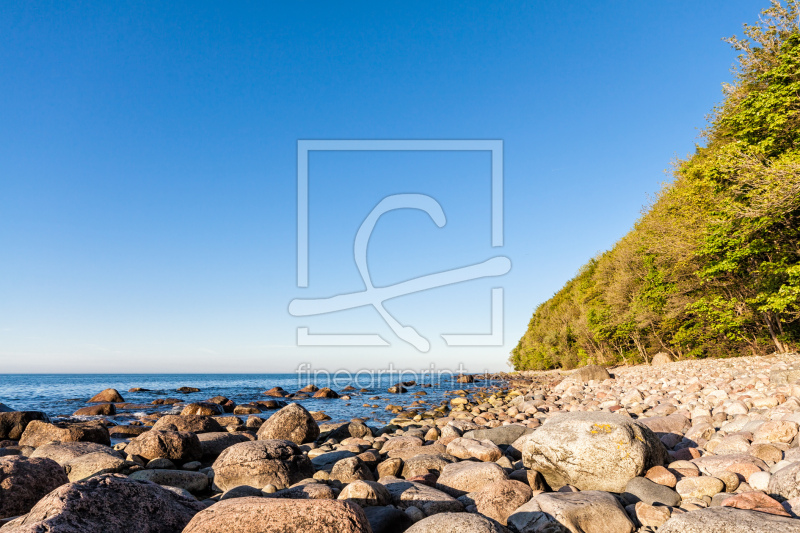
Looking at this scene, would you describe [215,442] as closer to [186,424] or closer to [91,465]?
[186,424]

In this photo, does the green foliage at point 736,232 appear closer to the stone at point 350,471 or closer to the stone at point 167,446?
the stone at point 350,471

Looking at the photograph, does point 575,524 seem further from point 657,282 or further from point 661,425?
point 657,282

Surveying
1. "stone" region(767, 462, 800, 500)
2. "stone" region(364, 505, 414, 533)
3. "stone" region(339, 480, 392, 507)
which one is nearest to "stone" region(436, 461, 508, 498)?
"stone" region(339, 480, 392, 507)

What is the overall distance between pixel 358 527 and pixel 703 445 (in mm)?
6950

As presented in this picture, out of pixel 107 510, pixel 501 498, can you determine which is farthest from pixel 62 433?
pixel 501 498

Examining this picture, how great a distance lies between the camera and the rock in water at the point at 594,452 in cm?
611

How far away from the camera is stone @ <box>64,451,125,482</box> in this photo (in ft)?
25.8

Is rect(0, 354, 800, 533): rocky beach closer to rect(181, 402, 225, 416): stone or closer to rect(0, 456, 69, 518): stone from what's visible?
rect(0, 456, 69, 518): stone

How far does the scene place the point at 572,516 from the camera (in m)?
4.67

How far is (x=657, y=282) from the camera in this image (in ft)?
101

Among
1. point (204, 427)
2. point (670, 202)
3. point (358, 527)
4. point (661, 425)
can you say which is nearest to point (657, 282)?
point (670, 202)

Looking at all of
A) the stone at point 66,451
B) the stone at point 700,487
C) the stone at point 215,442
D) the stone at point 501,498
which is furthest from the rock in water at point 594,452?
the stone at point 66,451

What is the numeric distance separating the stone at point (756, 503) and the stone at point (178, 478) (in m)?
7.65

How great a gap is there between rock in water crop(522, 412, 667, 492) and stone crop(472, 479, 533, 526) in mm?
880
